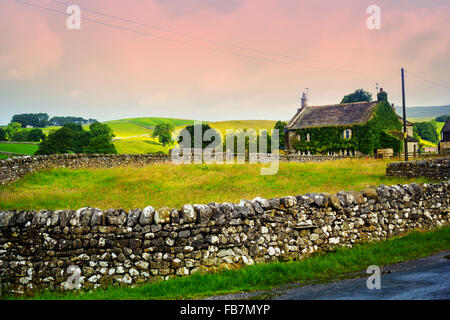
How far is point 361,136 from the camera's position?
65.1 meters

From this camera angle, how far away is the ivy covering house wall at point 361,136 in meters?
64.1

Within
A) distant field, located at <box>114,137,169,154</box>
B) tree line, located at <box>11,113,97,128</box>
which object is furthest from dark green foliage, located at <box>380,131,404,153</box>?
tree line, located at <box>11,113,97,128</box>

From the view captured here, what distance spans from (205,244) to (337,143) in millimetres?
64367

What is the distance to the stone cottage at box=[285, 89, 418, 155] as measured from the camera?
2532 inches

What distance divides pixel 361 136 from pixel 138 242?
211ft

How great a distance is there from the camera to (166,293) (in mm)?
6797

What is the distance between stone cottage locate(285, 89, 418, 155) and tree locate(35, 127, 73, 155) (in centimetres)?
4966

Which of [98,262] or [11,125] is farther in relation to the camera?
[11,125]

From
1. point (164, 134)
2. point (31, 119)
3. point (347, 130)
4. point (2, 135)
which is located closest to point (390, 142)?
point (347, 130)

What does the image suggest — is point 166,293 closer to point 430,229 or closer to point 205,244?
point 205,244

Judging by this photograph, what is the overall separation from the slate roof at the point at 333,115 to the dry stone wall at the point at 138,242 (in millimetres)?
62541

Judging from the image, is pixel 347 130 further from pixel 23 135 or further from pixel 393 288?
pixel 23 135

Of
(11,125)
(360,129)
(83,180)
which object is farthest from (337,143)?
(11,125)
